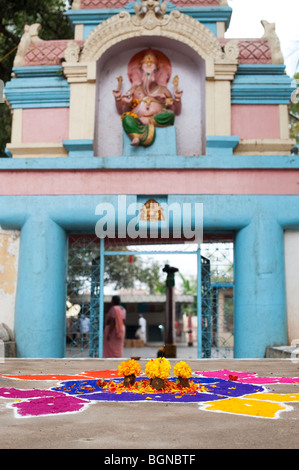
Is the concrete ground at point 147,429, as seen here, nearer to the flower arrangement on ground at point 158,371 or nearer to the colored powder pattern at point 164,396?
the colored powder pattern at point 164,396

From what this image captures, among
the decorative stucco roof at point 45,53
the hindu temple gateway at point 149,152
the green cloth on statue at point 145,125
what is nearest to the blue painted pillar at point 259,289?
the hindu temple gateway at point 149,152

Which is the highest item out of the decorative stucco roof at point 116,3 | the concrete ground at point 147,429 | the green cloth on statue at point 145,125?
the decorative stucco roof at point 116,3

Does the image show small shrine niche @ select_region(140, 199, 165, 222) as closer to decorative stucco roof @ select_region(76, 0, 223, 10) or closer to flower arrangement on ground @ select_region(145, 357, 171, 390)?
decorative stucco roof @ select_region(76, 0, 223, 10)

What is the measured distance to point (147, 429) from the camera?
9.04ft

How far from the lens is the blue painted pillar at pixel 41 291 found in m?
8.17

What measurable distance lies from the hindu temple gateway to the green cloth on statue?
0.08ft

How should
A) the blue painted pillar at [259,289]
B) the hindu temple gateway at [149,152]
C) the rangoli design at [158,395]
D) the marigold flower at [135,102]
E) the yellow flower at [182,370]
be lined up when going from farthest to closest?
the marigold flower at [135,102] → the hindu temple gateway at [149,152] → the blue painted pillar at [259,289] → the yellow flower at [182,370] → the rangoli design at [158,395]

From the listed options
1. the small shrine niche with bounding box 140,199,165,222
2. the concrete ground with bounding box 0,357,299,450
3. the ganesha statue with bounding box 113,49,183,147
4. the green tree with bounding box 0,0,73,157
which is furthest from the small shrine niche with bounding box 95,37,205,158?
the concrete ground with bounding box 0,357,299,450

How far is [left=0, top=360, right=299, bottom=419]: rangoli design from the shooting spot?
11.1ft

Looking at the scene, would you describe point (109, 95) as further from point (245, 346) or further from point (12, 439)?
point (12, 439)

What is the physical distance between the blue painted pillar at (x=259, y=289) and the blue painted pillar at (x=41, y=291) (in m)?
2.90

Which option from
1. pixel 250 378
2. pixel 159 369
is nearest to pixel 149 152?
pixel 250 378

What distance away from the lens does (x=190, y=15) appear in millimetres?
9977

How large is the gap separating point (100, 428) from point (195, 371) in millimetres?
3148
